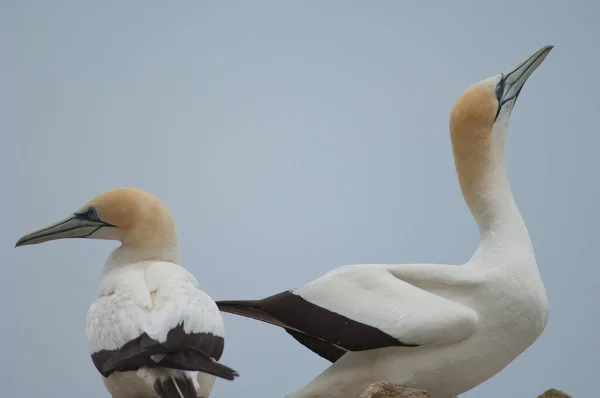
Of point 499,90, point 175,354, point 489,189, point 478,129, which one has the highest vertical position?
point 499,90

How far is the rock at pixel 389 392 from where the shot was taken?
443 cm

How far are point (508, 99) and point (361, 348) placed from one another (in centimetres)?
162

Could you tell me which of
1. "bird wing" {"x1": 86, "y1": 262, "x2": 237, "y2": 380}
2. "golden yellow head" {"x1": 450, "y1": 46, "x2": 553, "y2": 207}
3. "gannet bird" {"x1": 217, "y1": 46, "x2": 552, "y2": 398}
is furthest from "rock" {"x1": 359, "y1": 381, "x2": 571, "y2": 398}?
"golden yellow head" {"x1": 450, "y1": 46, "x2": 553, "y2": 207}

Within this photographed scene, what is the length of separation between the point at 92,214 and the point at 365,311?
1.47 metres

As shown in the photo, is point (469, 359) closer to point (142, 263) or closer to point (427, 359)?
point (427, 359)

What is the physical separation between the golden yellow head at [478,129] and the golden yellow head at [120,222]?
1.49 metres

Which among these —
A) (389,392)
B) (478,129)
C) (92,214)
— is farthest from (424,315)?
(92,214)

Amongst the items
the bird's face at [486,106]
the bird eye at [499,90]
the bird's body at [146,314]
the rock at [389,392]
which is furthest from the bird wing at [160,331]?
the bird eye at [499,90]

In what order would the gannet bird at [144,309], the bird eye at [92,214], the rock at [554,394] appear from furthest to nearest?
the bird eye at [92,214] < the rock at [554,394] < the gannet bird at [144,309]

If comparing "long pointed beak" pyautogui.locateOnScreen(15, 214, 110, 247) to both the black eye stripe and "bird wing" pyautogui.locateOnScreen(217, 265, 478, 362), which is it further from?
"bird wing" pyautogui.locateOnScreen(217, 265, 478, 362)

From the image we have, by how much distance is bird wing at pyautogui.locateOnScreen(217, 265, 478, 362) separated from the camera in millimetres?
4750

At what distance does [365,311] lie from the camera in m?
4.86

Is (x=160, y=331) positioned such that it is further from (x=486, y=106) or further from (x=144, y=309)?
(x=486, y=106)

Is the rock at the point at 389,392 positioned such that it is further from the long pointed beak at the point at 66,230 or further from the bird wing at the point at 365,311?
the long pointed beak at the point at 66,230
